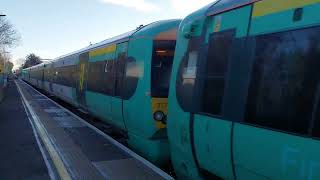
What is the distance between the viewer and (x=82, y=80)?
53.3 ft

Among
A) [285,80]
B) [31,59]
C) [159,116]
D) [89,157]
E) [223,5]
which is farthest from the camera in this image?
[31,59]

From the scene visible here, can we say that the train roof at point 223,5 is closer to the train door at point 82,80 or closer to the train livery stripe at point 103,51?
the train livery stripe at point 103,51

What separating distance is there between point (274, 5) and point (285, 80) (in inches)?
27.9

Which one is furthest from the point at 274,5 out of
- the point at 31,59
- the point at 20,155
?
the point at 31,59

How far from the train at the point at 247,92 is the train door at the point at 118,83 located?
12.3ft

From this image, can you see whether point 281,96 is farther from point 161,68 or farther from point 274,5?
point 161,68

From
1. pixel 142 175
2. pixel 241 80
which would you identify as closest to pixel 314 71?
pixel 241 80

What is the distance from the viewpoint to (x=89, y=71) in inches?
587

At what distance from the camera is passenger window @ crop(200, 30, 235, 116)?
197 inches

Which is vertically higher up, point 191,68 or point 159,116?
point 191,68

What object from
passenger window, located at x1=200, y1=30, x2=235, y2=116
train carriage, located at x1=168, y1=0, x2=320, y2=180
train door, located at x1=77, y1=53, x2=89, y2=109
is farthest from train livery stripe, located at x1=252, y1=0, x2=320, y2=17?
train door, located at x1=77, y1=53, x2=89, y2=109

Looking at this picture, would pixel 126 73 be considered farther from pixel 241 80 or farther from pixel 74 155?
pixel 241 80

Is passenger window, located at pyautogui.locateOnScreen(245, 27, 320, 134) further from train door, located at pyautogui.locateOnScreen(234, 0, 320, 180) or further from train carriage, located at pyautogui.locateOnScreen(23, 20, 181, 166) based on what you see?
train carriage, located at pyautogui.locateOnScreen(23, 20, 181, 166)

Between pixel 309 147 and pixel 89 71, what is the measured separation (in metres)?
11.9
